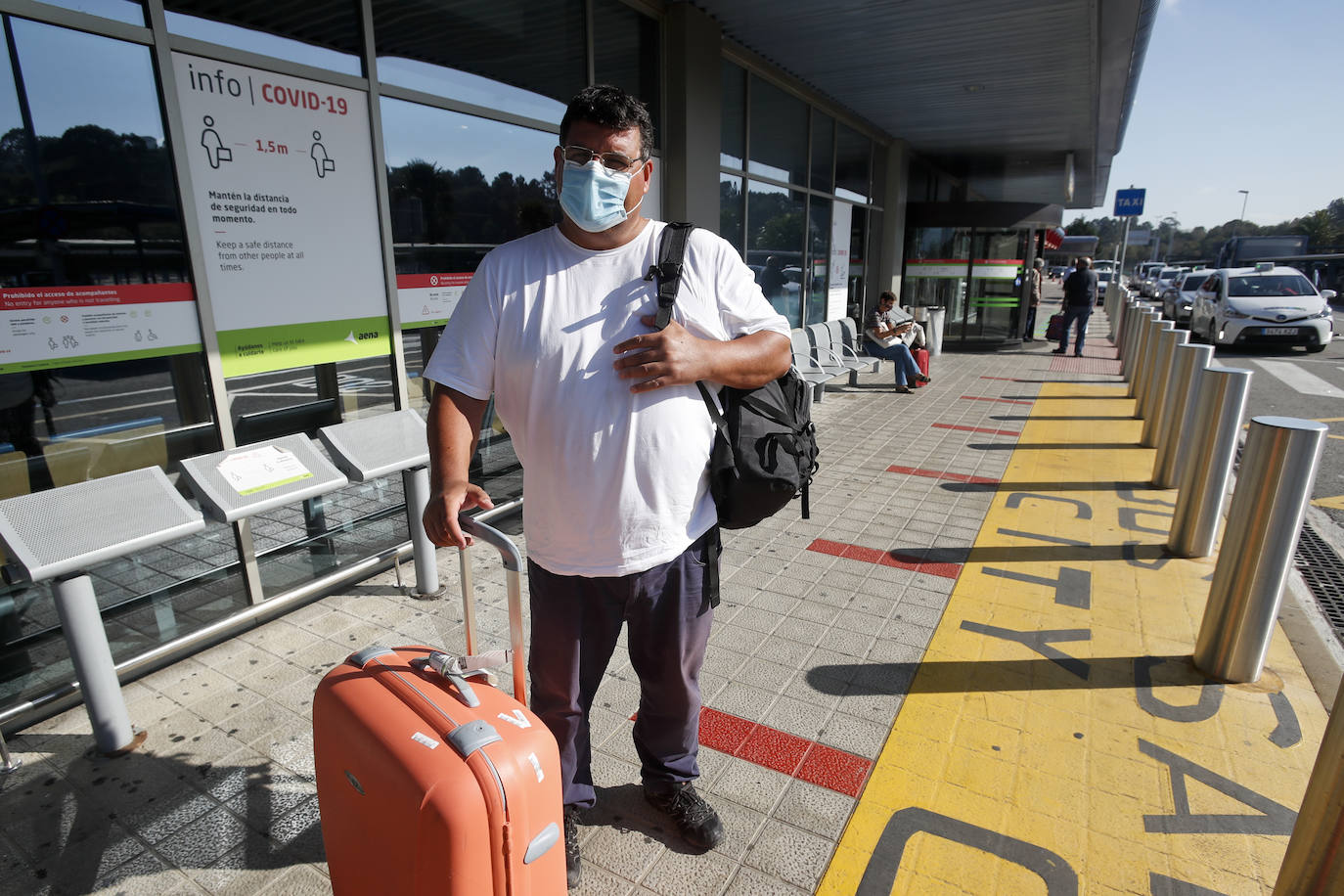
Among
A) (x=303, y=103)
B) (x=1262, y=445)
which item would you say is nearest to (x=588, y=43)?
(x=303, y=103)

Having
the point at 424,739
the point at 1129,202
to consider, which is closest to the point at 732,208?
the point at 424,739

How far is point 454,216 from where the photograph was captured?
4.88 meters

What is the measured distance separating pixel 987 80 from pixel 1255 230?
432 feet

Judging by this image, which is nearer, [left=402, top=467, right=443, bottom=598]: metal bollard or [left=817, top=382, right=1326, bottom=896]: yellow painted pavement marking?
[left=817, top=382, right=1326, bottom=896]: yellow painted pavement marking

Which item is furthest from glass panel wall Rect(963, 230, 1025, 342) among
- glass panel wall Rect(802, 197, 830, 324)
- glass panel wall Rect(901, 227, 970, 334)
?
glass panel wall Rect(802, 197, 830, 324)

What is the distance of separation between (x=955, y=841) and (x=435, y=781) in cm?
176

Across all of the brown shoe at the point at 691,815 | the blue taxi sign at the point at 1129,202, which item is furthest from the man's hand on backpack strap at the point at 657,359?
the blue taxi sign at the point at 1129,202

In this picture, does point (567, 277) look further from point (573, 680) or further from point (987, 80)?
point (987, 80)

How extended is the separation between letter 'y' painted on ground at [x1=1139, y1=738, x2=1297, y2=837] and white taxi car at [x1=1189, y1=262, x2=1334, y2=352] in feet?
45.6

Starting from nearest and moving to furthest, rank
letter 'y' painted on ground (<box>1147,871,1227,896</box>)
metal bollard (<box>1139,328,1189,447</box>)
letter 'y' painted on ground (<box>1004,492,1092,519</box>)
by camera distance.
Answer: letter 'y' painted on ground (<box>1147,871,1227,896</box>)
letter 'y' painted on ground (<box>1004,492,1092,519</box>)
metal bollard (<box>1139,328,1189,447</box>)

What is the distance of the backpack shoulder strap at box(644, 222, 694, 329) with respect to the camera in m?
1.89

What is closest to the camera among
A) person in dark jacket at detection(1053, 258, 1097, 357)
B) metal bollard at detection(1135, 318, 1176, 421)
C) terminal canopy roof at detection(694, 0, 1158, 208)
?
terminal canopy roof at detection(694, 0, 1158, 208)

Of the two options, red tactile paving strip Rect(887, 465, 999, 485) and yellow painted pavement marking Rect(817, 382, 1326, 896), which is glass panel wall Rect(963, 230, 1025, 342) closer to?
red tactile paving strip Rect(887, 465, 999, 485)

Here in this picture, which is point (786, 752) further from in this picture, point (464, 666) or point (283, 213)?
point (283, 213)
